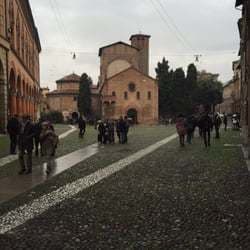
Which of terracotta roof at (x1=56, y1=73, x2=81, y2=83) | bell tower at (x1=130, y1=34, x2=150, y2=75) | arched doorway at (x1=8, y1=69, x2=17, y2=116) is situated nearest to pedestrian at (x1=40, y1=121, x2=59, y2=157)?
arched doorway at (x1=8, y1=69, x2=17, y2=116)

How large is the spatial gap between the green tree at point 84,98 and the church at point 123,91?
1985 mm

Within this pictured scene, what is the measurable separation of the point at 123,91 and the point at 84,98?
837 cm

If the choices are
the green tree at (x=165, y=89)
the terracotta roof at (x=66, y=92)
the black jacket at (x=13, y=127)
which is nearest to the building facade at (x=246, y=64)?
the black jacket at (x=13, y=127)

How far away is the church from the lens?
71625 millimetres

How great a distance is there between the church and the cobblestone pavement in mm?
55958

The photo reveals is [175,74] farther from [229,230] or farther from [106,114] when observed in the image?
[229,230]

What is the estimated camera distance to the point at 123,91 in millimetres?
71875

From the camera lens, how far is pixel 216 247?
532 cm

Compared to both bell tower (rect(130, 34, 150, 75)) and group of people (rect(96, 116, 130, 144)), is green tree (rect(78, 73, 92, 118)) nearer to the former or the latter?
bell tower (rect(130, 34, 150, 75))

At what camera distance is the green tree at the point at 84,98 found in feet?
251

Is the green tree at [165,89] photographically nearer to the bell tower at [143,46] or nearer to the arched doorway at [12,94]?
the bell tower at [143,46]

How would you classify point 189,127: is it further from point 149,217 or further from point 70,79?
point 70,79

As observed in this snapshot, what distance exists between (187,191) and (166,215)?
211cm

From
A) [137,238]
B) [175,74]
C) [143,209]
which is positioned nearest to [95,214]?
[143,209]
